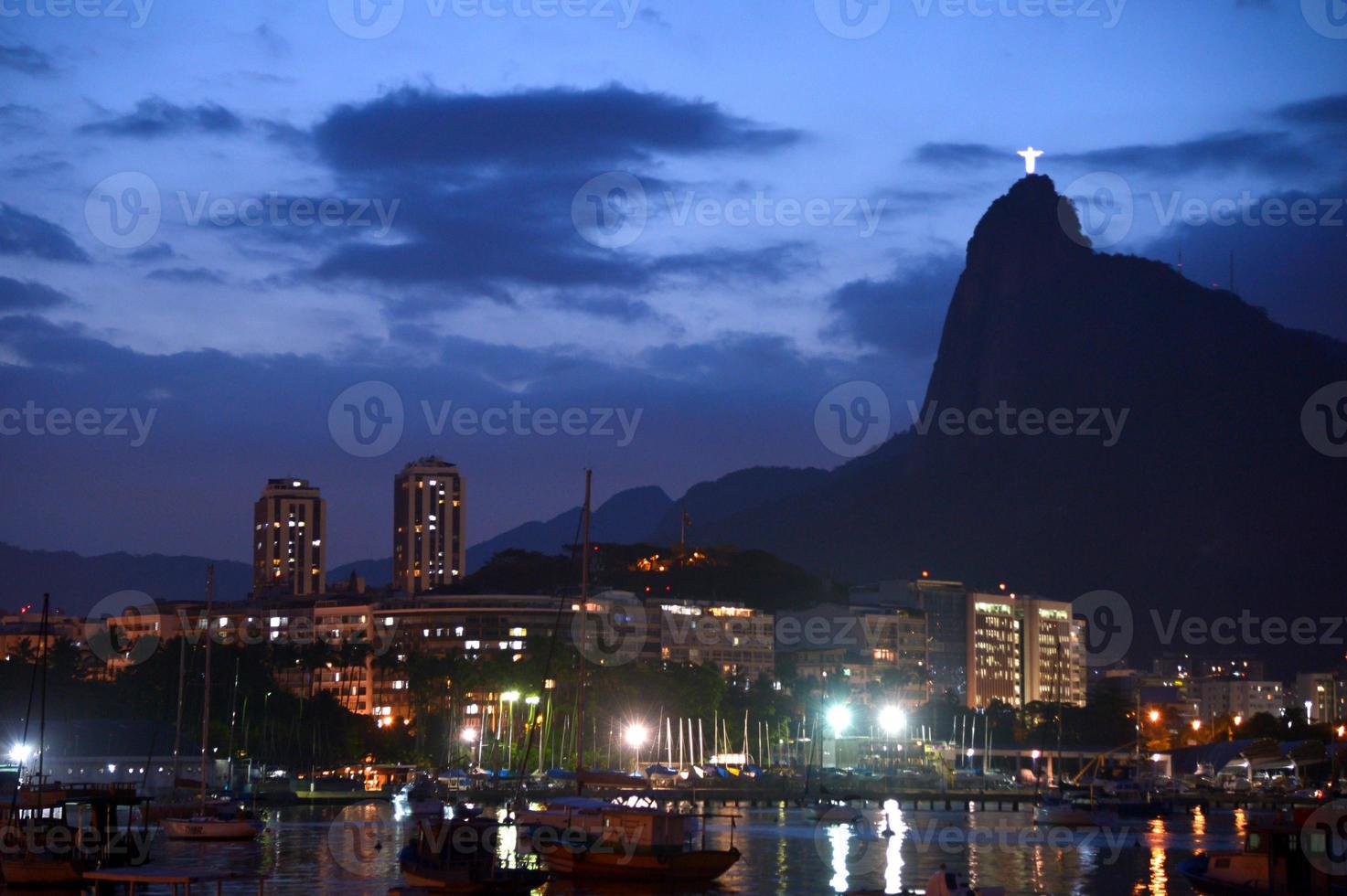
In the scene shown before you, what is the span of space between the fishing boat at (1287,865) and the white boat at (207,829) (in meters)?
49.6

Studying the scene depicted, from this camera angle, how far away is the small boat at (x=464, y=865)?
5147 cm

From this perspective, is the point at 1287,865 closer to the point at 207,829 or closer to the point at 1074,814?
the point at 207,829

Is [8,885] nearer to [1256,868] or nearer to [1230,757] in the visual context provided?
[1256,868]

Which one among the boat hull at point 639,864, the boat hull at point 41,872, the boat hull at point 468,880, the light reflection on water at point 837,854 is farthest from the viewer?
the light reflection on water at point 837,854

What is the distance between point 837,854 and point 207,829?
31207mm

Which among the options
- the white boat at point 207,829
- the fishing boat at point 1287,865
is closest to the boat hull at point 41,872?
the white boat at point 207,829

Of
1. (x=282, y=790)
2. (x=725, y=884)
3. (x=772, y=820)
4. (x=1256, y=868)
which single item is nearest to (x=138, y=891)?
(x=725, y=884)

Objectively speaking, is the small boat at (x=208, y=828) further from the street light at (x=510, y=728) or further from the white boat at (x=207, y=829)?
the street light at (x=510, y=728)

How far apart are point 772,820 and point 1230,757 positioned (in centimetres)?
7813

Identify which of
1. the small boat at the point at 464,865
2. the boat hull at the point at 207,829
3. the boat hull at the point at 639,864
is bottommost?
the boat hull at the point at 207,829

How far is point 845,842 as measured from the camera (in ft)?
292

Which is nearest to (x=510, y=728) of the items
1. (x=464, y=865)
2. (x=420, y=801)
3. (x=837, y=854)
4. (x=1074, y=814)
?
(x=420, y=801)

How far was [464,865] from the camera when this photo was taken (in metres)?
51.9

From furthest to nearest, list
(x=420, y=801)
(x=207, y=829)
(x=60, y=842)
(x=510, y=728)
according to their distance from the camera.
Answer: (x=510, y=728) < (x=420, y=801) < (x=207, y=829) < (x=60, y=842)
